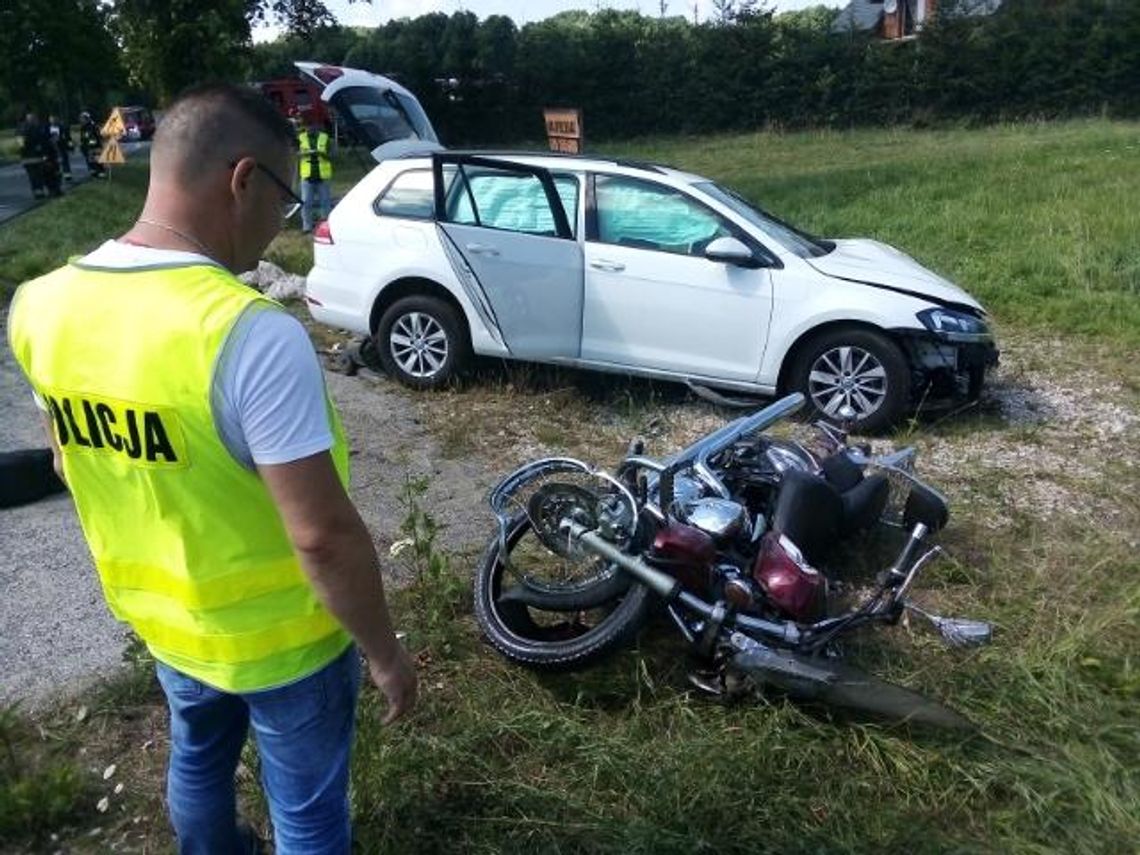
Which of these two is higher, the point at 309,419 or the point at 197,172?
the point at 197,172

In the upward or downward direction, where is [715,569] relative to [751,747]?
upward

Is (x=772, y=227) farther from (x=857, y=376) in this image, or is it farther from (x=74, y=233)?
(x=74, y=233)

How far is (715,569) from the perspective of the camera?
3576 mm

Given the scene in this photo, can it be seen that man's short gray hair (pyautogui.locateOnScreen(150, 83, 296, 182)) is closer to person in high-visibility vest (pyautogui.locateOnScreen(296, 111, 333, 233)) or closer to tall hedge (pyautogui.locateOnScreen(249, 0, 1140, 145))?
person in high-visibility vest (pyautogui.locateOnScreen(296, 111, 333, 233))

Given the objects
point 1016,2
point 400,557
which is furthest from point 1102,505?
point 1016,2

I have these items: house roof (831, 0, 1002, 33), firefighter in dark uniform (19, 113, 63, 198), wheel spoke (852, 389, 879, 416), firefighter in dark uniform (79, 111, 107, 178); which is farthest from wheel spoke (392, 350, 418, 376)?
house roof (831, 0, 1002, 33)

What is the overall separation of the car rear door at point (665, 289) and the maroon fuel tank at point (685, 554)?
320cm

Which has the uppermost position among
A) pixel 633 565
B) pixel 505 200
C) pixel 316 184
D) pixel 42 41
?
pixel 42 41

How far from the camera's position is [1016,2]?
32.4 m

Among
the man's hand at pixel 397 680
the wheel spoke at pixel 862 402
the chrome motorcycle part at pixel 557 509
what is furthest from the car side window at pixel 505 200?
the man's hand at pixel 397 680

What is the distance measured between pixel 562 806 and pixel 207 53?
1850cm

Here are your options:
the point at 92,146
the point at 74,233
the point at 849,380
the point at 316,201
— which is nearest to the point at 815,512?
the point at 849,380

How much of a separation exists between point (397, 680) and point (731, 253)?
4.87m

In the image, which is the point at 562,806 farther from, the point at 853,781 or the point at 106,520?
the point at 106,520
